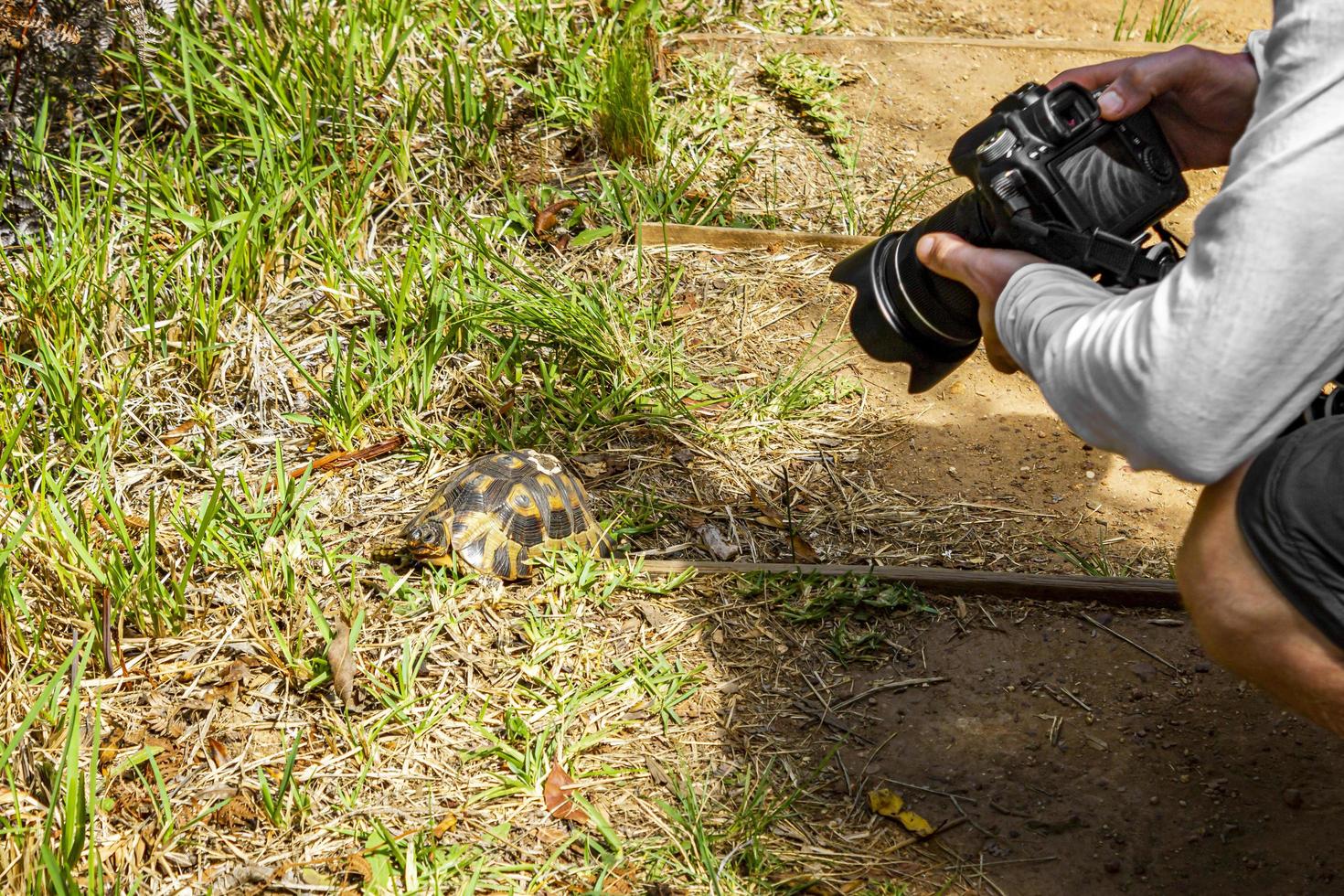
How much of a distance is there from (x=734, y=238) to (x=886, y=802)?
6.44 feet

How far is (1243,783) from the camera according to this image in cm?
214

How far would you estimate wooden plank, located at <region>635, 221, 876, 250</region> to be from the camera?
3.50 metres

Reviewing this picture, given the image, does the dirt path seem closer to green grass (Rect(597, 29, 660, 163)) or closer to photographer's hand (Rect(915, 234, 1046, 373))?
green grass (Rect(597, 29, 660, 163))

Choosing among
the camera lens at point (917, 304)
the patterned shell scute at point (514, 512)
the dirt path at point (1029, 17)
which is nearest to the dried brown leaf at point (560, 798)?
the patterned shell scute at point (514, 512)

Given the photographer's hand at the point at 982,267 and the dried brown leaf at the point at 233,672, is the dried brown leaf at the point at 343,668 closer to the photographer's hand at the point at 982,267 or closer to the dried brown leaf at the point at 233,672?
the dried brown leaf at the point at 233,672

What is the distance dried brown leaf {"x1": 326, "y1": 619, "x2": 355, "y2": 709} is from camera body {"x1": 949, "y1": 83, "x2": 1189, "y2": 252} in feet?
5.04

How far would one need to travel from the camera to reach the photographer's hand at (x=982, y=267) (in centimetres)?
198

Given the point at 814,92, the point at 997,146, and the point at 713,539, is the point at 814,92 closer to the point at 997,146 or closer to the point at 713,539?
the point at 713,539

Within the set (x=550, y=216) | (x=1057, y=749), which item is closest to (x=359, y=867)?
(x=1057, y=749)

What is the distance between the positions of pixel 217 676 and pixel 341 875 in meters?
0.58

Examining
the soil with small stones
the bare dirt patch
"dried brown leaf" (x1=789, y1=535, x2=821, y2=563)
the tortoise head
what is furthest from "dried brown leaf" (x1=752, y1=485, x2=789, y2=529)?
the tortoise head

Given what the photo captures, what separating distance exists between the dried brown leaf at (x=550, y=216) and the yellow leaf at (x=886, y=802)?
6.81ft

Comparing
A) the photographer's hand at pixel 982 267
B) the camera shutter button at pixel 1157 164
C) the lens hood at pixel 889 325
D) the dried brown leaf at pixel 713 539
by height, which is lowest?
the dried brown leaf at pixel 713 539

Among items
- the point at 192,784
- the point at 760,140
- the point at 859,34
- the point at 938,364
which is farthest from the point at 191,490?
the point at 859,34
